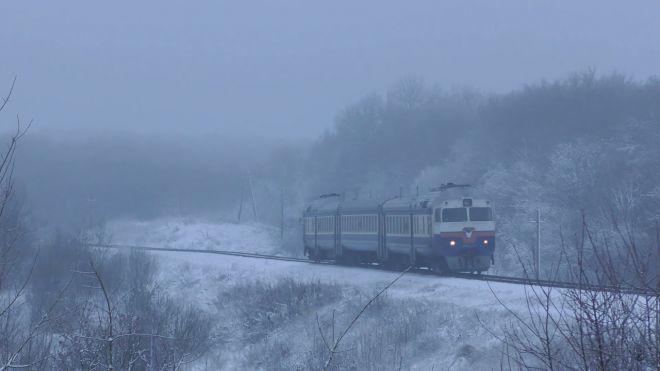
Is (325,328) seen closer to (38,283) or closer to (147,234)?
(38,283)

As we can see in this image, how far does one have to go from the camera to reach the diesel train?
32.0m

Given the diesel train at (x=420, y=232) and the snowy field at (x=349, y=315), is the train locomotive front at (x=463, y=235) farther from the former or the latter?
the snowy field at (x=349, y=315)

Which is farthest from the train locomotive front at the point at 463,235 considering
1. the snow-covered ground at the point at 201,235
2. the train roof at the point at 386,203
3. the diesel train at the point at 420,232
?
the snow-covered ground at the point at 201,235

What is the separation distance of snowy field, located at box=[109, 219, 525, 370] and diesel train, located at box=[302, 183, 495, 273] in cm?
107

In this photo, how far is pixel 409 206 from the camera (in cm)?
3478

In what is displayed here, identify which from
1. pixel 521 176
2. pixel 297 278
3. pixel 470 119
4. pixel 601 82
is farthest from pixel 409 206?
pixel 470 119

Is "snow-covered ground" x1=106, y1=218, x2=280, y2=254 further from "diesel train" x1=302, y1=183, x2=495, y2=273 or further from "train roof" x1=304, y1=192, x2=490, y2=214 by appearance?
"diesel train" x1=302, y1=183, x2=495, y2=273

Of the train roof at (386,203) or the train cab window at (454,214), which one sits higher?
the train roof at (386,203)

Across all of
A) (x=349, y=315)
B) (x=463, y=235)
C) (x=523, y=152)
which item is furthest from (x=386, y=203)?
(x=523, y=152)

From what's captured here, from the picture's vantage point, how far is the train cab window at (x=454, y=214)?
1264 inches

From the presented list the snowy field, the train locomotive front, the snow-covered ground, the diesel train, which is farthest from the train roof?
the snow-covered ground

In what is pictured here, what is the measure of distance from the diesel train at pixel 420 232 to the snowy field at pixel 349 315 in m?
1.07

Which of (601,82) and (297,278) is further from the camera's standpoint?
(601,82)

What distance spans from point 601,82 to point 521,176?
12126 mm
